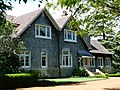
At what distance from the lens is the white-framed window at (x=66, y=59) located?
120ft

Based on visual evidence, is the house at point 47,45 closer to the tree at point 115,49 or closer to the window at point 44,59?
the window at point 44,59

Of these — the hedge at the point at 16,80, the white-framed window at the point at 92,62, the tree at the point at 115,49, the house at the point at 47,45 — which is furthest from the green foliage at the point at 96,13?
the tree at the point at 115,49

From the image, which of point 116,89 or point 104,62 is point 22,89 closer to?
point 116,89

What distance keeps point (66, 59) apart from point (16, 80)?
16704mm

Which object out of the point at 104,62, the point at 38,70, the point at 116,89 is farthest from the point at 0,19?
the point at 104,62

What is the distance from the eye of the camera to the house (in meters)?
31.4

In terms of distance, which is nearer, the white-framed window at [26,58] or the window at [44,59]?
the white-framed window at [26,58]

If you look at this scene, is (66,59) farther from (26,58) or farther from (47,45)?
(26,58)

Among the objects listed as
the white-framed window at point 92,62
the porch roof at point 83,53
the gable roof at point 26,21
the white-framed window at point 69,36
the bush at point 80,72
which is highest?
the gable roof at point 26,21

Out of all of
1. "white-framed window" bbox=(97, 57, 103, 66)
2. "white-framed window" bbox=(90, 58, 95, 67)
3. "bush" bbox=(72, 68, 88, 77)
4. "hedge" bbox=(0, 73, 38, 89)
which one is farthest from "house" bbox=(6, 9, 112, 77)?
"hedge" bbox=(0, 73, 38, 89)

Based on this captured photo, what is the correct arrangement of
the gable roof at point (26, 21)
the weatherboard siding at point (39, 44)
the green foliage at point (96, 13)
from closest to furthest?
the green foliage at point (96, 13), the gable roof at point (26, 21), the weatherboard siding at point (39, 44)

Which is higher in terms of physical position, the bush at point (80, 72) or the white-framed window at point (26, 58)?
the white-framed window at point (26, 58)

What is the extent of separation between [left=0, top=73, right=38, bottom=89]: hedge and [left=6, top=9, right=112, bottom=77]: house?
767 cm

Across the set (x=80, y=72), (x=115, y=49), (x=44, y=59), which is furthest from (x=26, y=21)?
(x=115, y=49)
